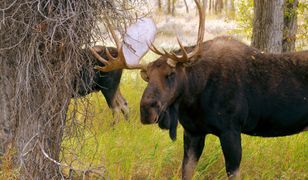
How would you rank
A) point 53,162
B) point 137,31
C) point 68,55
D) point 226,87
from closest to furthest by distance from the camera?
1. point 68,55
2. point 53,162
3. point 137,31
4. point 226,87

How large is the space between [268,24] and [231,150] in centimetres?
404

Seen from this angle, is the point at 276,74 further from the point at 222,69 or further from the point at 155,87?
the point at 155,87

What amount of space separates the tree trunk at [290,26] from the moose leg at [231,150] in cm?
456

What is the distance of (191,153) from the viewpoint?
612cm

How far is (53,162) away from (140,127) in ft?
9.36

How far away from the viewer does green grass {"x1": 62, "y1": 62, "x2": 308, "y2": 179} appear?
581cm

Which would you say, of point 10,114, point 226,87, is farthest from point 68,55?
point 226,87

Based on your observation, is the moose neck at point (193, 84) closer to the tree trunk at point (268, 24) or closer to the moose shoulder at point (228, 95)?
the moose shoulder at point (228, 95)

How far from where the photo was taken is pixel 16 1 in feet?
13.8

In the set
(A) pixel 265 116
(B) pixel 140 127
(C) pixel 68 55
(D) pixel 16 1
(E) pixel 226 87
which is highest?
(D) pixel 16 1

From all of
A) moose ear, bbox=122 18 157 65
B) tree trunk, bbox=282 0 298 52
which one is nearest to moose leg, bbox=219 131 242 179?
moose ear, bbox=122 18 157 65

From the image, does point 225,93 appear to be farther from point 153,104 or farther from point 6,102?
point 6,102

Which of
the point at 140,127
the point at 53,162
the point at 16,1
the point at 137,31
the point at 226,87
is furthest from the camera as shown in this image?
the point at 140,127

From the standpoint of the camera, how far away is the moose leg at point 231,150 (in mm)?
5797
